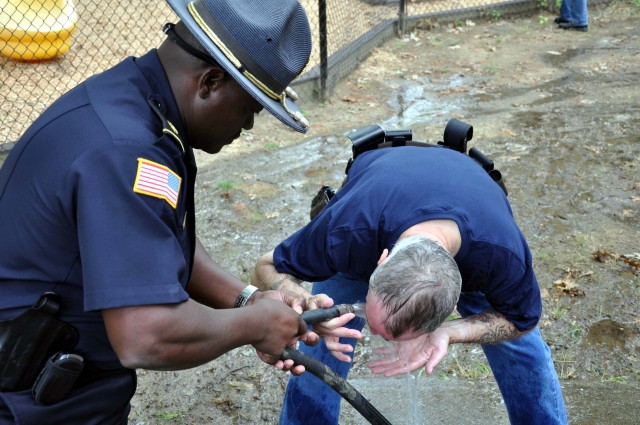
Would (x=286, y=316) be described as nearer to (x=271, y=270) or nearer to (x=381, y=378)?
(x=271, y=270)

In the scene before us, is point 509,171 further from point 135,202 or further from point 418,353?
point 135,202

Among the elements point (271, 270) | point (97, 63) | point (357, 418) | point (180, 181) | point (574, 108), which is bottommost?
point (574, 108)

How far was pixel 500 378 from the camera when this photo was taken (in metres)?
A: 2.98

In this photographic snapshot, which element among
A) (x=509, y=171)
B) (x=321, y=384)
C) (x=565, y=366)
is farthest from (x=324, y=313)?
(x=509, y=171)

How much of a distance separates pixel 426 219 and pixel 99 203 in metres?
1.14

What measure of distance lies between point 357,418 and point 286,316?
171 cm

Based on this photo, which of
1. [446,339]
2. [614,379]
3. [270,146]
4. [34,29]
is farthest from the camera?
[34,29]

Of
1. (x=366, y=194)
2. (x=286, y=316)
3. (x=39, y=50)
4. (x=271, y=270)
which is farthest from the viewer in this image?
(x=39, y=50)

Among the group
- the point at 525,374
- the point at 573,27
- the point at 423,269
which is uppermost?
the point at 423,269

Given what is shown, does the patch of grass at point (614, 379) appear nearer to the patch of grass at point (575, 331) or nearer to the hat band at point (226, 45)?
the patch of grass at point (575, 331)

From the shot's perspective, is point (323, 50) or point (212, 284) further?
point (323, 50)

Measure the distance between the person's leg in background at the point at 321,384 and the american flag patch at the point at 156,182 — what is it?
3.97ft

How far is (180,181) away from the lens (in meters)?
1.90

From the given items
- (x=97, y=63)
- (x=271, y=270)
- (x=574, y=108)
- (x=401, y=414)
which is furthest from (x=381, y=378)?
(x=97, y=63)
